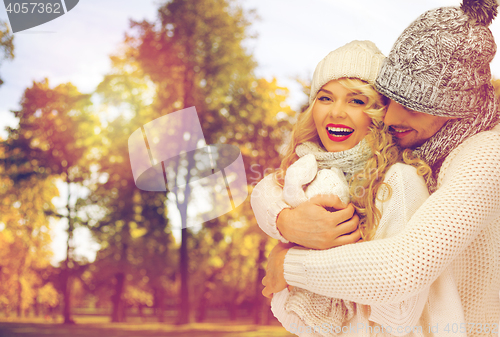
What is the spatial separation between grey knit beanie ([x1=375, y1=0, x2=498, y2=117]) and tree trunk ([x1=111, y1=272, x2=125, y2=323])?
13.4 meters

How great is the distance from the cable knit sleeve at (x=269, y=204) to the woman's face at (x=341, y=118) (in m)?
0.34

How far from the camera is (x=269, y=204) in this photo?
1.80 meters

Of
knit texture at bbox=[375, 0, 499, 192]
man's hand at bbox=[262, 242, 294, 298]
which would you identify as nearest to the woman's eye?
knit texture at bbox=[375, 0, 499, 192]

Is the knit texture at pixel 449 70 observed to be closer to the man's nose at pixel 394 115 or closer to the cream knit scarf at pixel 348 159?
the man's nose at pixel 394 115

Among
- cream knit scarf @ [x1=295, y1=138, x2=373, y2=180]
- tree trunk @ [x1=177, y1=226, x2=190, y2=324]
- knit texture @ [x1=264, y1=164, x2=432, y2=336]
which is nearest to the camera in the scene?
knit texture @ [x1=264, y1=164, x2=432, y2=336]

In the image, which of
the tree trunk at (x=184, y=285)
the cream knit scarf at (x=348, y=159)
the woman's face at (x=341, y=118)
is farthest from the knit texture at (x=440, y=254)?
the tree trunk at (x=184, y=285)

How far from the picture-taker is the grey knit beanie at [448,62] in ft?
4.81

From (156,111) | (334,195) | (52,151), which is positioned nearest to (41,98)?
(52,151)

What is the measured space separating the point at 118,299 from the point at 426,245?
14481 mm

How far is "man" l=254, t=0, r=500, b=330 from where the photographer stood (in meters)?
1.29

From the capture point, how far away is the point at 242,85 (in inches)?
Answer: 472

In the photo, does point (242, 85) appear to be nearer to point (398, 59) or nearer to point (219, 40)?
point (219, 40)

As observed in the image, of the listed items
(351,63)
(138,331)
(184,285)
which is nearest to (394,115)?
(351,63)

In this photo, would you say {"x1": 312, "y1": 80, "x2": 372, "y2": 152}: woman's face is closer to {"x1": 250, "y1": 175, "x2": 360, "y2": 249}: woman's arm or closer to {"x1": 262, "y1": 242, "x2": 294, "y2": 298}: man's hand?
{"x1": 250, "y1": 175, "x2": 360, "y2": 249}: woman's arm
